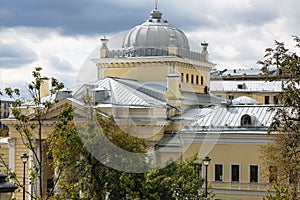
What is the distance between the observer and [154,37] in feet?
174

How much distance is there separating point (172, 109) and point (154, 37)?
8166mm

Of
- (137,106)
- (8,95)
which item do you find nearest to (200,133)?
(137,106)

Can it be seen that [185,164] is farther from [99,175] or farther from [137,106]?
[137,106]

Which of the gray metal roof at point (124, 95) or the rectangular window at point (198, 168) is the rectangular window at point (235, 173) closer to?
the rectangular window at point (198, 168)

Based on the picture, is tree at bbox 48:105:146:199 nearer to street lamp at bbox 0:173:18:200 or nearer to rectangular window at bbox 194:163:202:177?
rectangular window at bbox 194:163:202:177

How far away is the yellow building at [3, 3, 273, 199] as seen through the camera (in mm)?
38750

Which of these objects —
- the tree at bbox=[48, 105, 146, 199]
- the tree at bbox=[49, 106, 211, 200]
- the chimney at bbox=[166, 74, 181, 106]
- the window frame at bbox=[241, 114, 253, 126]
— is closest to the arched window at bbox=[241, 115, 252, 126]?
the window frame at bbox=[241, 114, 253, 126]

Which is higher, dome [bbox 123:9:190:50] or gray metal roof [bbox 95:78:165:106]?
dome [bbox 123:9:190:50]

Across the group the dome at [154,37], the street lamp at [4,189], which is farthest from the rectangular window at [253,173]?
the street lamp at [4,189]

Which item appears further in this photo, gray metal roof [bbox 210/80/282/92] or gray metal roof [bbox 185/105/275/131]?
gray metal roof [bbox 210/80/282/92]

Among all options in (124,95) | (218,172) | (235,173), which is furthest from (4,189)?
(124,95)

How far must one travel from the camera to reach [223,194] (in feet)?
127

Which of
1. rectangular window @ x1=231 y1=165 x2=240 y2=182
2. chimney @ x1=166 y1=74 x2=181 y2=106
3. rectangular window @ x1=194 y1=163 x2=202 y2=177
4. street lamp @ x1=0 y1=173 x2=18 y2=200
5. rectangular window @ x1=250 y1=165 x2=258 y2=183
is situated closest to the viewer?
street lamp @ x1=0 y1=173 x2=18 y2=200

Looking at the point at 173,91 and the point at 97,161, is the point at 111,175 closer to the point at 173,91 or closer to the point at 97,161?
the point at 97,161
